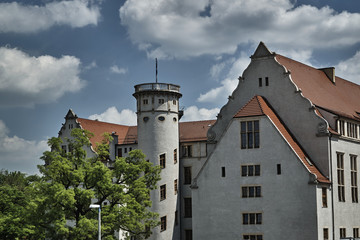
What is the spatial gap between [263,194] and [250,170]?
101 inches

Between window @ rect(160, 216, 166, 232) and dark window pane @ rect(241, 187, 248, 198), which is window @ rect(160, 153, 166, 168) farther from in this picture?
dark window pane @ rect(241, 187, 248, 198)

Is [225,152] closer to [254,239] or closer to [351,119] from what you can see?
[254,239]

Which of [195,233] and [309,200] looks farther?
[195,233]

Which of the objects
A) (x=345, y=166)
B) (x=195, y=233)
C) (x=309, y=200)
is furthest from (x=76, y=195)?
(x=345, y=166)

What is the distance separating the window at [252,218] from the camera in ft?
187

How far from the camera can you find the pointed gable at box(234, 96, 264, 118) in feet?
190

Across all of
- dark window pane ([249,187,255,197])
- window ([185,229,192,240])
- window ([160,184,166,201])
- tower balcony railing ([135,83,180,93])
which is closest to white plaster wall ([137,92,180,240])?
window ([160,184,166,201])

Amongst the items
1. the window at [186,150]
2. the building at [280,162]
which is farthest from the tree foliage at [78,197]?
the window at [186,150]

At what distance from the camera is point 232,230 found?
190 ft

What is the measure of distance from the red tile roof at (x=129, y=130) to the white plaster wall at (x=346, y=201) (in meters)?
22.3

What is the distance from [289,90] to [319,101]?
12.8 ft

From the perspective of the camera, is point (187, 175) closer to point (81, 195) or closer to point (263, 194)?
point (263, 194)

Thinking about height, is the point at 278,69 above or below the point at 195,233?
above

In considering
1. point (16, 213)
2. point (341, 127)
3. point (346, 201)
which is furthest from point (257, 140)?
point (16, 213)
